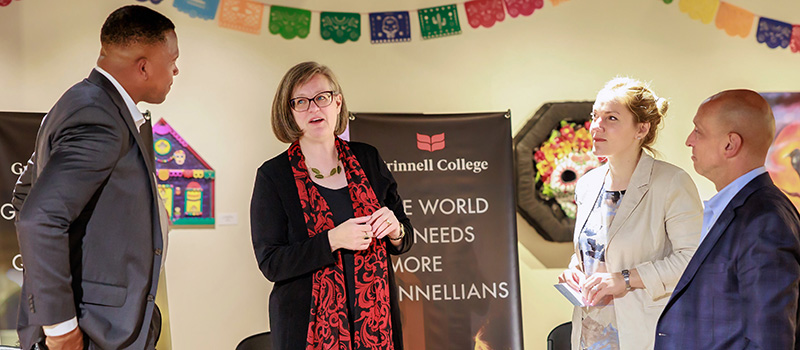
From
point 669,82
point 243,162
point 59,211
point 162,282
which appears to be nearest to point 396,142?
point 243,162

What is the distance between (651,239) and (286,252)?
4.42 ft

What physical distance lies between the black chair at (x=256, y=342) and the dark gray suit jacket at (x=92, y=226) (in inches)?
50.7

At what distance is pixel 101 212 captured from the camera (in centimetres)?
181

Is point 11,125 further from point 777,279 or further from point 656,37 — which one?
point 656,37

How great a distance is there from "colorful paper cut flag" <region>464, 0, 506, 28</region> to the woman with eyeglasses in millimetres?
2085

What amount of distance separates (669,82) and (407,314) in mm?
2373

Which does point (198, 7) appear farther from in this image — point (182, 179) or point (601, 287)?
point (601, 287)

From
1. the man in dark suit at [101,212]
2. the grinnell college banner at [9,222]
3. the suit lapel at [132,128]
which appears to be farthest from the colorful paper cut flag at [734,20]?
the grinnell college banner at [9,222]

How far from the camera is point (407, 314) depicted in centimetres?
395

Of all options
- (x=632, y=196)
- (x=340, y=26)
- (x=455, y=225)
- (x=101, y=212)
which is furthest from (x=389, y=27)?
(x=101, y=212)

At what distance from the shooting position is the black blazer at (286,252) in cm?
228

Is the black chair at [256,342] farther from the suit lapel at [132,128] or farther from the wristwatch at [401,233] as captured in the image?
the suit lapel at [132,128]

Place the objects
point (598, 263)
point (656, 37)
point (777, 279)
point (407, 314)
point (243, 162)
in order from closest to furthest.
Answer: point (777, 279), point (598, 263), point (407, 314), point (243, 162), point (656, 37)

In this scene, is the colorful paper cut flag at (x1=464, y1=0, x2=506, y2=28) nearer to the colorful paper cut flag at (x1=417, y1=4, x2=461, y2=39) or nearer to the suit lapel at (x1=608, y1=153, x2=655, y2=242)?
the colorful paper cut flag at (x1=417, y1=4, x2=461, y2=39)
